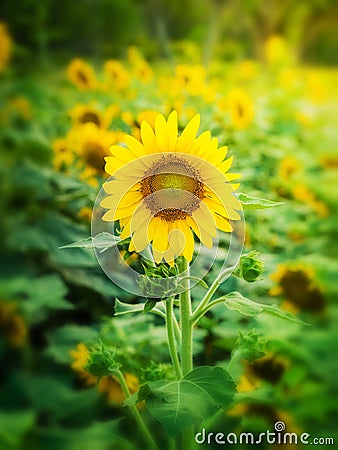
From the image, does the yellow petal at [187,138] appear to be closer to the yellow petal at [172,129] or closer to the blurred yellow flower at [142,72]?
the yellow petal at [172,129]

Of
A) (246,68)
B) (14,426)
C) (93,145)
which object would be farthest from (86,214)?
(246,68)

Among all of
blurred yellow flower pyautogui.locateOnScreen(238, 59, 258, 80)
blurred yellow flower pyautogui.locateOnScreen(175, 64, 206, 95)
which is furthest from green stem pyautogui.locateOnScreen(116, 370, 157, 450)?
blurred yellow flower pyautogui.locateOnScreen(238, 59, 258, 80)

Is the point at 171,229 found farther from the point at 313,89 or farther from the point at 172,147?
the point at 313,89

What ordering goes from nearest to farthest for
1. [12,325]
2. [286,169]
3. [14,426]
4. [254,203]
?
1. [254,203]
2. [14,426]
3. [12,325]
4. [286,169]

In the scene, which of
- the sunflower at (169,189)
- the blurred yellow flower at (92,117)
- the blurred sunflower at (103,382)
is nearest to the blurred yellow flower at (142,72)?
the blurred yellow flower at (92,117)

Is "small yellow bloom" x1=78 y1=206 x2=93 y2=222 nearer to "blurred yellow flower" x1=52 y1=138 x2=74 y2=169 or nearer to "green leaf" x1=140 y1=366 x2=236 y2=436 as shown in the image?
"blurred yellow flower" x1=52 y1=138 x2=74 y2=169

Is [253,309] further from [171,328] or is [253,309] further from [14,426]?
[14,426]
